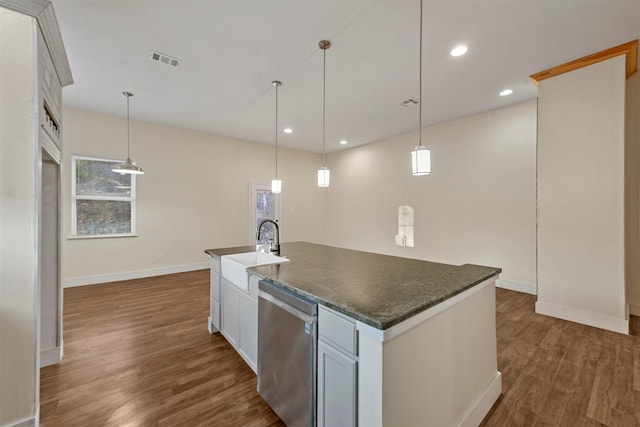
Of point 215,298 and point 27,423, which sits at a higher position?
point 215,298

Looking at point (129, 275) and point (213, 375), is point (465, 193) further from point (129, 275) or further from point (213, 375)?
point (129, 275)

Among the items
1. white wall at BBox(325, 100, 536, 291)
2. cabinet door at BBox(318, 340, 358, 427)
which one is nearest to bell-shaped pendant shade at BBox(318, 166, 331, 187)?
cabinet door at BBox(318, 340, 358, 427)

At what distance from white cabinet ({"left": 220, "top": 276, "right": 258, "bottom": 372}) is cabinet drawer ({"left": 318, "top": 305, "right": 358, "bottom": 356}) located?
811mm

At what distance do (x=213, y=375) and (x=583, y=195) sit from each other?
433 cm

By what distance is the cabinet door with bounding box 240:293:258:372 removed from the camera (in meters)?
2.01

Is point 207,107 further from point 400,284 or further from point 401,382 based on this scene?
point 401,382

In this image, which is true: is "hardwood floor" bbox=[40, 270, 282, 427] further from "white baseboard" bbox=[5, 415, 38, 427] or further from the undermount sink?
the undermount sink

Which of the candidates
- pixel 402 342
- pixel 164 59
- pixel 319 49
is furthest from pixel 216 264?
pixel 319 49

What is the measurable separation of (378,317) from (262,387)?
1291 mm

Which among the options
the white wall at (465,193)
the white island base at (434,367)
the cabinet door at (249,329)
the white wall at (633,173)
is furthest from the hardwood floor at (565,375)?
the cabinet door at (249,329)

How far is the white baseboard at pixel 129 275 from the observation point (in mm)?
4320

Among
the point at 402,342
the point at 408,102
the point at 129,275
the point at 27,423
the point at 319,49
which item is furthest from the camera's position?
the point at 129,275

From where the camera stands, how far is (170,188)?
5230mm

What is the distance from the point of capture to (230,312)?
7.97 ft
